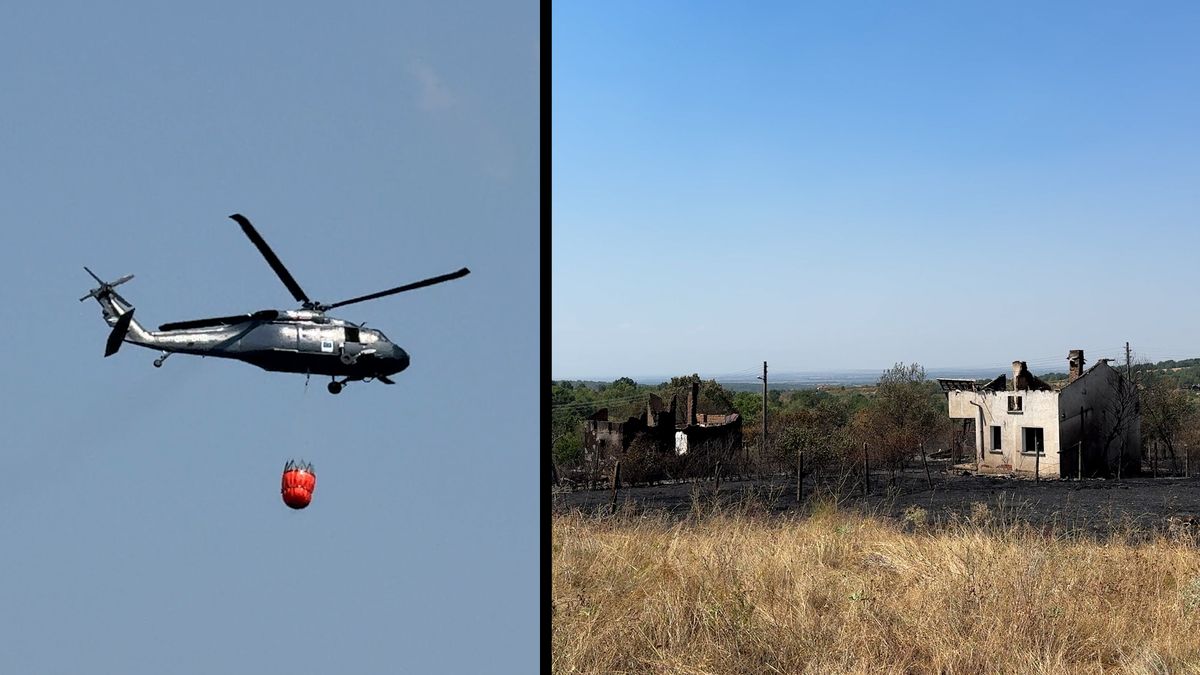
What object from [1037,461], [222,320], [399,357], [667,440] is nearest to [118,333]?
[222,320]

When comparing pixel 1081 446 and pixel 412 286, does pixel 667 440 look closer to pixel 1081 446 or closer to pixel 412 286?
pixel 1081 446

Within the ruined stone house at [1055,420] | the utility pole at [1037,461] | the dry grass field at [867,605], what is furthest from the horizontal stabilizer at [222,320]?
the ruined stone house at [1055,420]

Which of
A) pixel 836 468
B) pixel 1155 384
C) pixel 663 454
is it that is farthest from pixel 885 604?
pixel 1155 384

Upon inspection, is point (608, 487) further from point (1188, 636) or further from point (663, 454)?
point (1188, 636)

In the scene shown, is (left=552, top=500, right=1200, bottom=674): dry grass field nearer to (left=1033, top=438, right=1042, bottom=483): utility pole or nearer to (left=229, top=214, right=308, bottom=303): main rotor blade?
(left=229, top=214, right=308, bottom=303): main rotor blade

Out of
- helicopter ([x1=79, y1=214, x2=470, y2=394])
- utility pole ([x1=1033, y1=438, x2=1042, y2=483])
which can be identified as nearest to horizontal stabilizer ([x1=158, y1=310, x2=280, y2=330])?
helicopter ([x1=79, y1=214, x2=470, y2=394])

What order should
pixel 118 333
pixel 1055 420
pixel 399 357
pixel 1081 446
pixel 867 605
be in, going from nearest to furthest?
pixel 118 333 → pixel 399 357 → pixel 867 605 → pixel 1055 420 → pixel 1081 446
